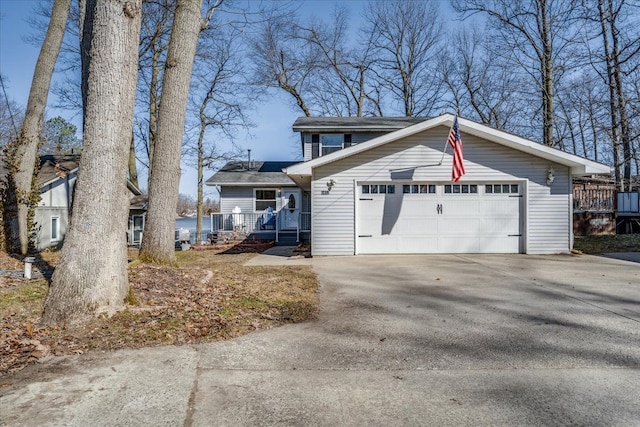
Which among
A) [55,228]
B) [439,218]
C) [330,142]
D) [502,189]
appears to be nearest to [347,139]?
[330,142]

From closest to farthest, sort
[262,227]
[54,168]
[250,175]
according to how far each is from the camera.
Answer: [54,168]
[262,227]
[250,175]

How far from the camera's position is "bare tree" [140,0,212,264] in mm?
7406

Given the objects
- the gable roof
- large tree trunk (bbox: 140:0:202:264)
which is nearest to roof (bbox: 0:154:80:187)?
large tree trunk (bbox: 140:0:202:264)

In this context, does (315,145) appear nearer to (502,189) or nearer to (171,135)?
(502,189)

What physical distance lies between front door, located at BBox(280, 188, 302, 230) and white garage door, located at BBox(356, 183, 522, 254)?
6.57 m

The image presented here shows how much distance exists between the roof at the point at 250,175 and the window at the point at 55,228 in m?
6.27

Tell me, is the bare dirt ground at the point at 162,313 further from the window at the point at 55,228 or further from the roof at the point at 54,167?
the window at the point at 55,228

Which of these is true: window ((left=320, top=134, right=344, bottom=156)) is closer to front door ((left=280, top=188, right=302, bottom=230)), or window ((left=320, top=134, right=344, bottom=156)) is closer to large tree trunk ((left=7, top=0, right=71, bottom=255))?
front door ((left=280, top=188, right=302, bottom=230))

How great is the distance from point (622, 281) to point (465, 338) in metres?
4.57

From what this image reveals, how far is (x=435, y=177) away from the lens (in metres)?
10.6

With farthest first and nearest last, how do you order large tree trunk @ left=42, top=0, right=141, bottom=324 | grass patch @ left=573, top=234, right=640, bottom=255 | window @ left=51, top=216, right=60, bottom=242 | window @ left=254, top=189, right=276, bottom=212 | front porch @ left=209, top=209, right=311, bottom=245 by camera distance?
window @ left=254, top=189, right=276, bottom=212 → front porch @ left=209, top=209, right=311, bottom=245 → window @ left=51, top=216, right=60, bottom=242 → grass patch @ left=573, top=234, right=640, bottom=255 → large tree trunk @ left=42, top=0, right=141, bottom=324

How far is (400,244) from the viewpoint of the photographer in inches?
425

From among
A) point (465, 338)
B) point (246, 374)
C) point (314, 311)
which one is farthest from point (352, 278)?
point (246, 374)

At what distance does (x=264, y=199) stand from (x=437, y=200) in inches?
403
